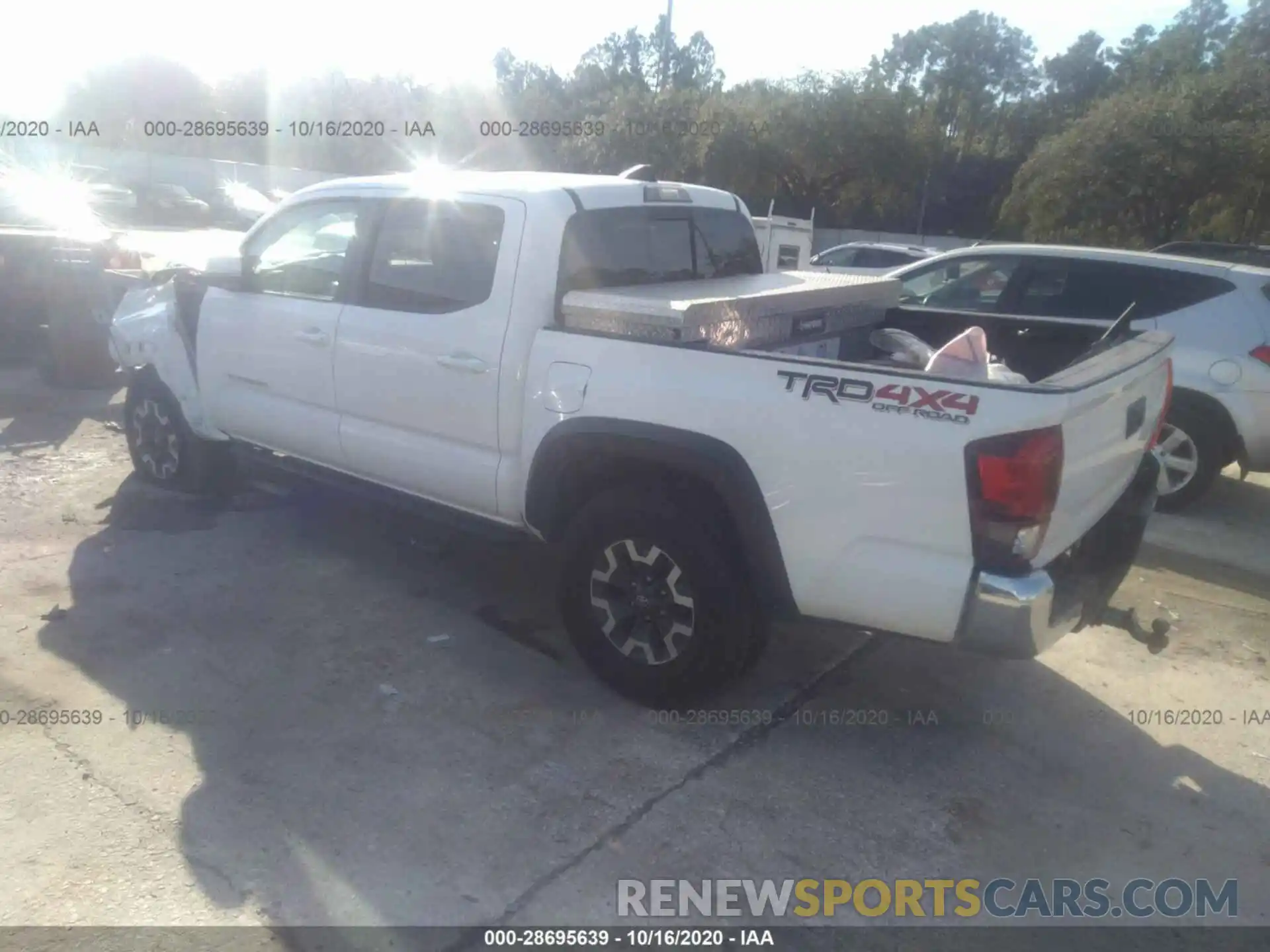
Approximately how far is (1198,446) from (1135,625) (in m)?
3.47

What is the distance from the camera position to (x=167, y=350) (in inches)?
228

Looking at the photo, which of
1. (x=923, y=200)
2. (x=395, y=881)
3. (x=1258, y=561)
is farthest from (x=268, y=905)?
(x=923, y=200)

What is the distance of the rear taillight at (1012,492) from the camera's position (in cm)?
301

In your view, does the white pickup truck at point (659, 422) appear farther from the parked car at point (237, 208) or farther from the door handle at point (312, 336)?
the parked car at point (237, 208)

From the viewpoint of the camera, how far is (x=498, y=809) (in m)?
3.38

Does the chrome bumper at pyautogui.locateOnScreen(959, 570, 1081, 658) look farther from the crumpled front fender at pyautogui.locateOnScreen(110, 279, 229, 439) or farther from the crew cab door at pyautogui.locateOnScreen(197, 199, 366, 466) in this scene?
the crumpled front fender at pyautogui.locateOnScreen(110, 279, 229, 439)

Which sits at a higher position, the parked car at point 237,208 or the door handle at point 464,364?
the door handle at point 464,364

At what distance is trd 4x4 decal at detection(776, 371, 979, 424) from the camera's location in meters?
3.05

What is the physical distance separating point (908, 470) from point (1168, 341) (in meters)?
1.75

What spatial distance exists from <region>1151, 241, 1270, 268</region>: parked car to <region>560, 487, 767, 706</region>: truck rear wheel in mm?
10059

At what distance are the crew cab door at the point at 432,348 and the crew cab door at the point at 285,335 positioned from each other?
160 mm

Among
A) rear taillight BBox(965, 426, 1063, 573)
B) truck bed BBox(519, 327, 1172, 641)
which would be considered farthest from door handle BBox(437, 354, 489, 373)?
rear taillight BBox(965, 426, 1063, 573)

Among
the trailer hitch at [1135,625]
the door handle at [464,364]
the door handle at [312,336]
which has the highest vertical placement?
the door handle at [464,364]

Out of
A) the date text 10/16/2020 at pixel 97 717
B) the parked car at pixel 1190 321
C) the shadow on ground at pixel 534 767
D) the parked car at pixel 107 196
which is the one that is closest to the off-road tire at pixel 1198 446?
the parked car at pixel 1190 321
